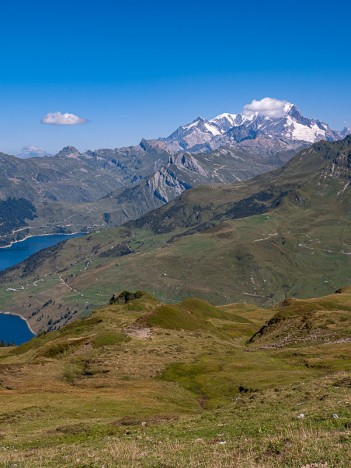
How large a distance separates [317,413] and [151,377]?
62.6 m

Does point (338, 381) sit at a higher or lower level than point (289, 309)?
higher

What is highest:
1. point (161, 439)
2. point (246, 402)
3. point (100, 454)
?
point (100, 454)

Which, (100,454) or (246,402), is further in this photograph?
(246,402)

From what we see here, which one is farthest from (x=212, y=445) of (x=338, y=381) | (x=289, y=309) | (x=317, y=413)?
(x=289, y=309)

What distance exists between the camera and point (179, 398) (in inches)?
3110

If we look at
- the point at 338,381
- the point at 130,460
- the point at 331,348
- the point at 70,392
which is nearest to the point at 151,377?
the point at 70,392

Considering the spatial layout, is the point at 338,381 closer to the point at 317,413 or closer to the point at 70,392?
the point at 317,413

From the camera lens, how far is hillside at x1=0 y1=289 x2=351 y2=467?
30.1 meters

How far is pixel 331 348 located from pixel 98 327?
85819 millimetres

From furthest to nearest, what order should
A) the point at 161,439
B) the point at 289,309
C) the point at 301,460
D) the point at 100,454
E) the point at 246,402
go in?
1. the point at 289,309
2. the point at 246,402
3. the point at 161,439
4. the point at 100,454
5. the point at 301,460

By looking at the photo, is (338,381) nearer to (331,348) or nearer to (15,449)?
(15,449)

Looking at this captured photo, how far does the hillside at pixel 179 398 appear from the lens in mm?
30094

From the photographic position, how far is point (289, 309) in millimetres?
160875

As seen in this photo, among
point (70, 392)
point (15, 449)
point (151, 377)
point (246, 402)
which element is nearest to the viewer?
point (15, 449)
